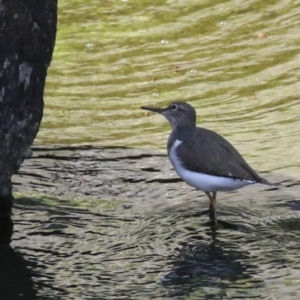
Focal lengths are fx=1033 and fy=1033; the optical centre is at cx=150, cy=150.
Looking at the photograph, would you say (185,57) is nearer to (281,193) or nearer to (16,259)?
(281,193)

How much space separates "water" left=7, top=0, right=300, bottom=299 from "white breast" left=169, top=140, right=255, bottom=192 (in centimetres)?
19

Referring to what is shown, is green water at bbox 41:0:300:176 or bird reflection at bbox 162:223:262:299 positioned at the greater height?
green water at bbox 41:0:300:176

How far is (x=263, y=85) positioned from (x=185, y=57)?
3.93 ft

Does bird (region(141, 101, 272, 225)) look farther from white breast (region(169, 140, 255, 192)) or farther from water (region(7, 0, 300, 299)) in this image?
water (region(7, 0, 300, 299))

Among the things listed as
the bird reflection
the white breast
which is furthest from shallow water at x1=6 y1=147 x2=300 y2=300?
the white breast

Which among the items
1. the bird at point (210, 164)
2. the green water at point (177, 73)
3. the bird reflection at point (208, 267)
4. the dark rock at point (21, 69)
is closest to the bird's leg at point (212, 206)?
the bird at point (210, 164)

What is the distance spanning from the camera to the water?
625cm

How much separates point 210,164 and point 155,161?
3.71ft

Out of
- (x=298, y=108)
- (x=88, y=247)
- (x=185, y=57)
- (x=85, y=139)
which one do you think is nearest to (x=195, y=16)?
(x=185, y=57)

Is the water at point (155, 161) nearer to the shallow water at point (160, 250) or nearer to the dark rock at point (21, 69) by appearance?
the shallow water at point (160, 250)

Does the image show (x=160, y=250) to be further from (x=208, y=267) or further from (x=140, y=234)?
(x=208, y=267)

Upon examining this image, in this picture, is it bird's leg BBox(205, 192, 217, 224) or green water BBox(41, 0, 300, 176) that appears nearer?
bird's leg BBox(205, 192, 217, 224)

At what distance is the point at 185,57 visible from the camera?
1097 centimetres

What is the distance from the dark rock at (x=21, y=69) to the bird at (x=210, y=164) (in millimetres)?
1162
